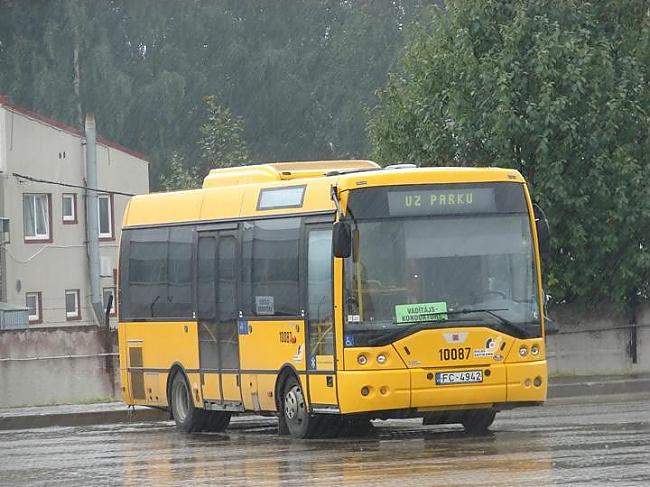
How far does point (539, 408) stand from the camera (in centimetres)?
2295

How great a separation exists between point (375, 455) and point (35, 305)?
1538 inches

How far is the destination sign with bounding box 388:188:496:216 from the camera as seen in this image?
1800cm

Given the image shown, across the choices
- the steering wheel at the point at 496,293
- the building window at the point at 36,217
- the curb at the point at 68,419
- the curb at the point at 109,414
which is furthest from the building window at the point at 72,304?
the steering wheel at the point at 496,293

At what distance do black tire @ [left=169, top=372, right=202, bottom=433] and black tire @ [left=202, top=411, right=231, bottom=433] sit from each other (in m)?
0.08

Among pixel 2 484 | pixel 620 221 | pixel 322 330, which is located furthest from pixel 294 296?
pixel 620 221

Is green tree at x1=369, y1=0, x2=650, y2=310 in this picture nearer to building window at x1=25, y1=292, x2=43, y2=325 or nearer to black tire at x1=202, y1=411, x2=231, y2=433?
black tire at x1=202, y1=411, x2=231, y2=433

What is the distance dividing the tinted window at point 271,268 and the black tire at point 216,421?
2.35 meters

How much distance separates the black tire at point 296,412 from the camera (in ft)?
60.7

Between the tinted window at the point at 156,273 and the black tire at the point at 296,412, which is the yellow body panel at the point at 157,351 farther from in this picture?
the black tire at the point at 296,412

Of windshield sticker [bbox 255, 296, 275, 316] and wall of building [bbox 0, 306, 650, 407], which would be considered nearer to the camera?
windshield sticker [bbox 255, 296, 275, 316]

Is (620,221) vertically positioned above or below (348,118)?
below

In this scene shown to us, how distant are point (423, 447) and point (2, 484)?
13.4 feet

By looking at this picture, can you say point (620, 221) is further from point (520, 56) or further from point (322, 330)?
point (322, 330)

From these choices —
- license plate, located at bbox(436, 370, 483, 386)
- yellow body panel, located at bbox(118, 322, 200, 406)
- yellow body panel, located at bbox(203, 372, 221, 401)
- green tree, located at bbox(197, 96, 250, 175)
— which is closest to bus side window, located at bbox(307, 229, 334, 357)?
license plate, located at bbox(436, 370, 483, 386)
